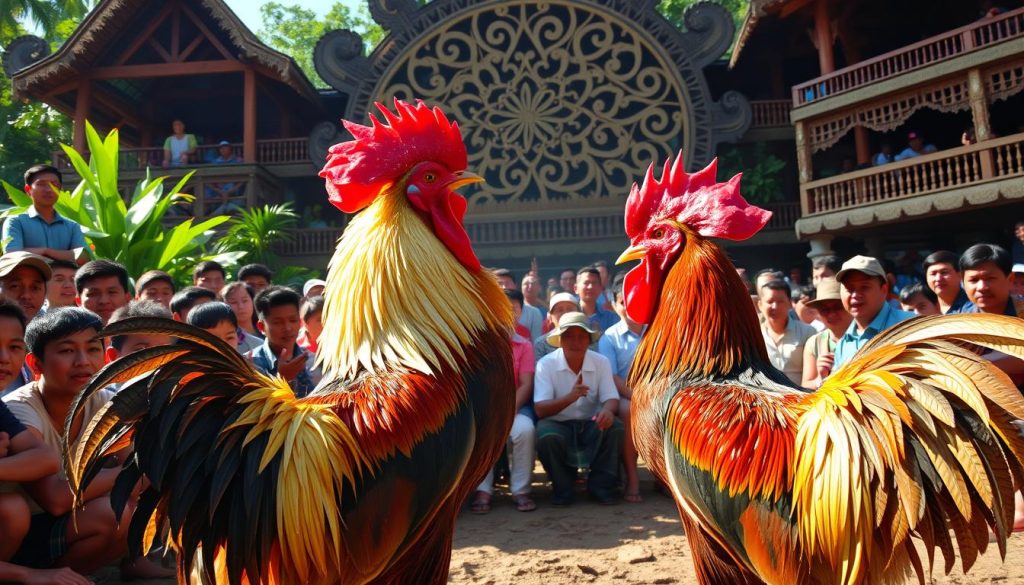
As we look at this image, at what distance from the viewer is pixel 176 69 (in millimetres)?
14062

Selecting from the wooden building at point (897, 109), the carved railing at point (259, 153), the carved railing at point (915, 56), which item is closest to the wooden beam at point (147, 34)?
the carved railing at point (259, 153)

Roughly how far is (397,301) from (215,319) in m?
2.25

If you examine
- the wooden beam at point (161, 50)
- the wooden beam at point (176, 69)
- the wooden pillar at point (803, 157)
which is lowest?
the wooden pillar at point (803, 157)

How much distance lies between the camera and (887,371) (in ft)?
7.17

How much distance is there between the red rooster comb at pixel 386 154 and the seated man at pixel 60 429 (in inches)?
59.4

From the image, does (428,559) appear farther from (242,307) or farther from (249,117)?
(249,117)

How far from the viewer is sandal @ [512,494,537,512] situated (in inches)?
209

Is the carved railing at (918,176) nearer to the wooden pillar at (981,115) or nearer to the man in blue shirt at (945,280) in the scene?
the wooden pillar at (981,115)

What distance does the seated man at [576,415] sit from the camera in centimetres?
550

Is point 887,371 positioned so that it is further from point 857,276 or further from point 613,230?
point 613,230

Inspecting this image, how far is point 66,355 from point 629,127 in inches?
435

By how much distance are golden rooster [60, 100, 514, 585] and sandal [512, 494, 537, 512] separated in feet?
9.00

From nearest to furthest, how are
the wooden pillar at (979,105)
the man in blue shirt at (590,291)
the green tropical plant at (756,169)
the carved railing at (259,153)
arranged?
1. the man in blue shirt at (590,291)
2. the wooden pillar at (979,105)
3. the green tropical plant at (756,169)
4. the carved railing at (259,153)

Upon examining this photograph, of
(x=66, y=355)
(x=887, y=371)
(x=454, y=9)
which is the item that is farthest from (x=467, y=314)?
Result: (x=454, y=9)
